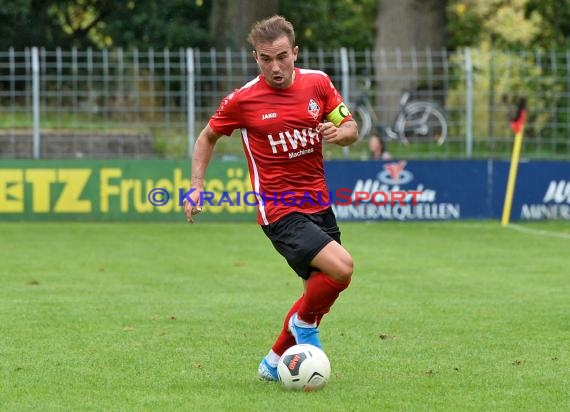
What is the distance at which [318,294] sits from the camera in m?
7.34

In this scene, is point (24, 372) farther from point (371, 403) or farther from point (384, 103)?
point (384, 103)

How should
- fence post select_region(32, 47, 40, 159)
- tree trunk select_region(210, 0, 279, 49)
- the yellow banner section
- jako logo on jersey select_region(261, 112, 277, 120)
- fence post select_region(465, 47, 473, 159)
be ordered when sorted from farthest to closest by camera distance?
tree trunk select_region(210, 0, 279, 49) < fence post select_region(465, 47, 473, 159) < the yellow banner section < fence post select_region(32, 47, 40, 159) < jako logo on jersey select_region(261, 112, 277, 120)

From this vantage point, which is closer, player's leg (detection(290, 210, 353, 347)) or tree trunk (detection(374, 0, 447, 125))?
player's leg (detection(290, 210, 353, 347))

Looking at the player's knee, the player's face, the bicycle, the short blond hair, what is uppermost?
the bicycle

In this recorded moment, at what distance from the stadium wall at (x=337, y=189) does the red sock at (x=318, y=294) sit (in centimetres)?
1281

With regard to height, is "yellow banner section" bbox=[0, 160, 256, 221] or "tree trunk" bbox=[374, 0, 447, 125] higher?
"tree trunk" bbox=[374, 0, 447, 125]

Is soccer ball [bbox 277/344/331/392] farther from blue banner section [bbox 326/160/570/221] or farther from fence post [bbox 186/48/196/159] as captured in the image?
fence post [bbox 186/48/196/159]

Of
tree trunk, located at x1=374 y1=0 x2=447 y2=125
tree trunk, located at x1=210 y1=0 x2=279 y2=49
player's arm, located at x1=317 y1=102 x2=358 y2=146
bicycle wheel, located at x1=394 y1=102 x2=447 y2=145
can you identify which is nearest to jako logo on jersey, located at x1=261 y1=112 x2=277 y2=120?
player's arm, located at x1=317 y1=102 x2=358 y2=146

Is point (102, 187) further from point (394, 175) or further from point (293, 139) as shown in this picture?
point (293, 139)

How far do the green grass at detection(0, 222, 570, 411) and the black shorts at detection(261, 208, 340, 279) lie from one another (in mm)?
722

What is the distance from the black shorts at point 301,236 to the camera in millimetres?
7311

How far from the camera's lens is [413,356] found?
833 cm

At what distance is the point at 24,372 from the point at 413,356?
2439mm

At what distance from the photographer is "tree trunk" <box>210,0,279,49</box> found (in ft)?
93.2
